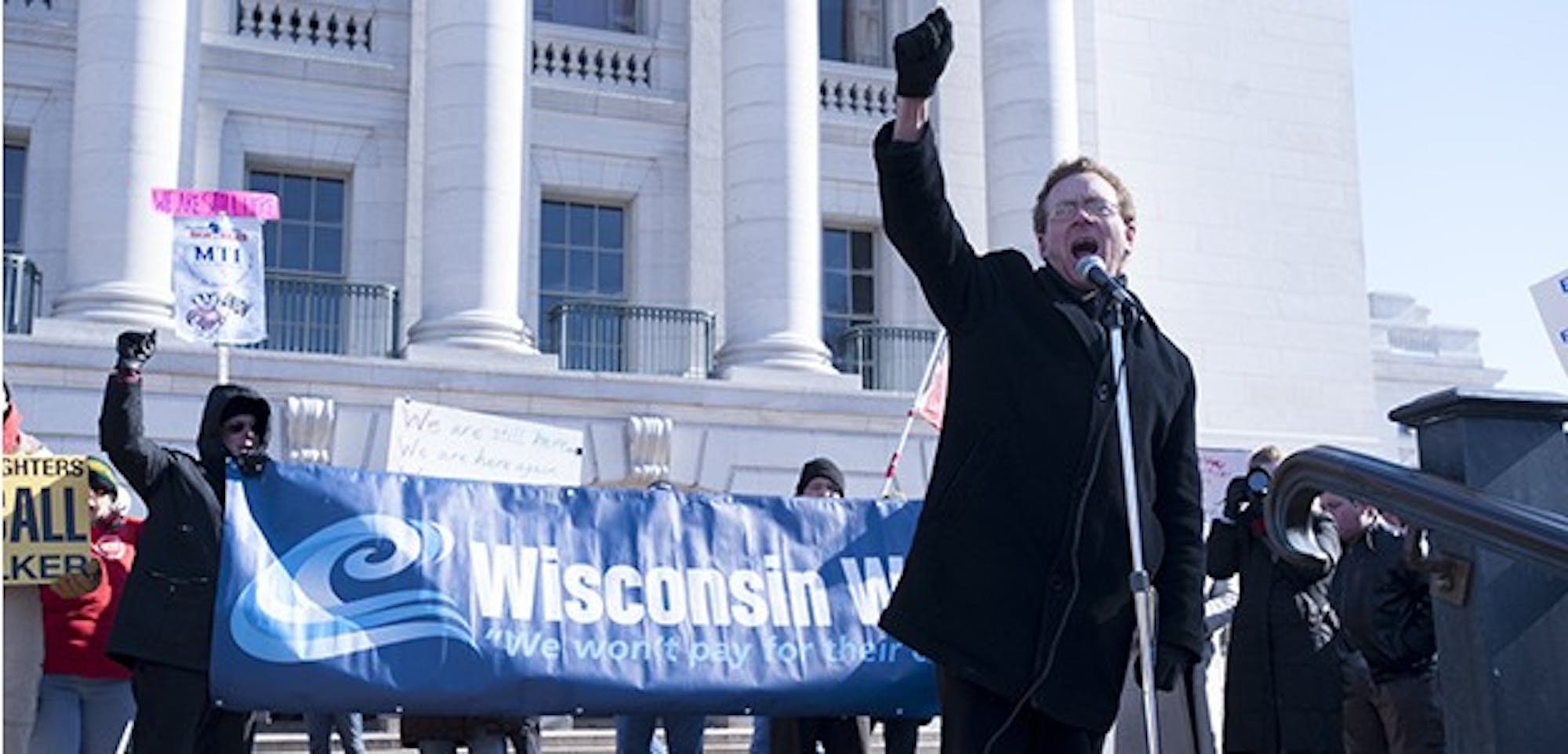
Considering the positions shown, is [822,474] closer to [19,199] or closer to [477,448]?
[477,448]

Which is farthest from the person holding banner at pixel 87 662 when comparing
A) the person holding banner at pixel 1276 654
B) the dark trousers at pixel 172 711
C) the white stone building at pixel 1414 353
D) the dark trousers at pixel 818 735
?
the white stone building at pixel 1414 353

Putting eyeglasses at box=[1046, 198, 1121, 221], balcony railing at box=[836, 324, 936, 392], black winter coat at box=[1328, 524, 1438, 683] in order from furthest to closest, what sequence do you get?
balcony railing at box=[836, 324, 936, 392]
black winter coat at box=[1328, 524, 1438, 683]
eyeglasses at box=[1046, 198, 1121, 221]

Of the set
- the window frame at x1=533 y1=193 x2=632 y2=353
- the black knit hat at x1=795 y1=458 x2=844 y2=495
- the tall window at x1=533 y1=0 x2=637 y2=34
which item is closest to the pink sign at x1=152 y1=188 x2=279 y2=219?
the black knit hat at x1=795 y1=458 x2=844 y2=495

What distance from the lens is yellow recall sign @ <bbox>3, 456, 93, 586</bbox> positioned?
28.0 feet

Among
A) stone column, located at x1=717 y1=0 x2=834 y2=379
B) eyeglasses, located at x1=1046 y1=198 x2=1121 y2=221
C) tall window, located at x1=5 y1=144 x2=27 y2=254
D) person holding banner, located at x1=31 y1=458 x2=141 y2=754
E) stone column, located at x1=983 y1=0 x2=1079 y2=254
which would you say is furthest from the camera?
stone column, located at x1=983 y1=0 x2=1079 y2=254

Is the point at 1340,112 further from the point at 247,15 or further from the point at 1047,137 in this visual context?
the point at 247,15

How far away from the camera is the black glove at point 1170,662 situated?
15.1 ft

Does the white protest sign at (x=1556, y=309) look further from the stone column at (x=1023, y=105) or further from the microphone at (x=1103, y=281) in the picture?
the stone column at (x=1023, y=105)

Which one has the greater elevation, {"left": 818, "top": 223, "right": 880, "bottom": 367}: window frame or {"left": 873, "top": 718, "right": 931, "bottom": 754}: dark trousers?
{"left": 818, "top": 223, "right": 880, "bottom": 367}: window frame

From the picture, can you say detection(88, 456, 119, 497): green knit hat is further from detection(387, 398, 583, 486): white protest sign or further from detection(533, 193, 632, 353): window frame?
detection(533, 193, 632, 353): window frame

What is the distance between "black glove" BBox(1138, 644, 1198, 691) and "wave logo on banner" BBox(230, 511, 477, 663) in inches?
200

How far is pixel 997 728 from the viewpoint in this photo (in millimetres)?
4324

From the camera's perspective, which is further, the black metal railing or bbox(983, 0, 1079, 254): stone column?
bbox(983, 0, 1079, 254): stone column

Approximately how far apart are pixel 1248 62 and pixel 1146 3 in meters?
2.10
